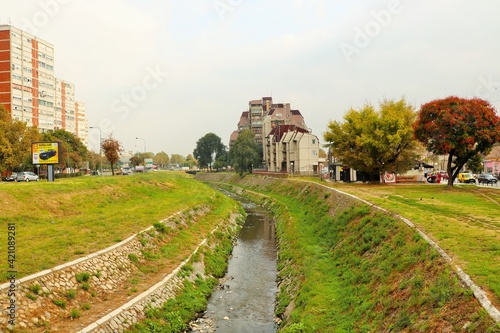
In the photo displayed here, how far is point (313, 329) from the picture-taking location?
1516 centimetres

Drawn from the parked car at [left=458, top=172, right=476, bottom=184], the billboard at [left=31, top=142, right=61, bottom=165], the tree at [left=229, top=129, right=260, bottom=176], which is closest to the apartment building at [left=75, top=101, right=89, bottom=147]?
the tree at [left=229, top=129, right=260, bottom=176]

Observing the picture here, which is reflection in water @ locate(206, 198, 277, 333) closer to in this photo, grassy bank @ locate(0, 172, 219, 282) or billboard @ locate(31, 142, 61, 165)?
grassy bank @ locate(0, 172, 219, 282)

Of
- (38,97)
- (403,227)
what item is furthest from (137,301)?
(38,97)

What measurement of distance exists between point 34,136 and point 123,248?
2281 inches

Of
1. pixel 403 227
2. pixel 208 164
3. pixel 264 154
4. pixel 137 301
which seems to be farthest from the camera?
pixel 208 164

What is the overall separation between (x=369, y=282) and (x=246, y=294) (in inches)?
317

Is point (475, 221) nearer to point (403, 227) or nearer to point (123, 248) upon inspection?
point (403, 227)

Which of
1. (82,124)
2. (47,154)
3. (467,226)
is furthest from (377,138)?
(82,124)

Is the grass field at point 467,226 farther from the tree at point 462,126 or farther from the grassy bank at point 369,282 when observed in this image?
the tree at point 462,126

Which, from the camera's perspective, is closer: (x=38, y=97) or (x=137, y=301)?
(x=137, y=301)

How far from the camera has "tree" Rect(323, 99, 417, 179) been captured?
51.2 m

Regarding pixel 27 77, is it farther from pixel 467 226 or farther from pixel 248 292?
pixel 467 226

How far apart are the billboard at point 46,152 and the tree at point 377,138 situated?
129ft

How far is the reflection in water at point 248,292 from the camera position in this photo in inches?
734
